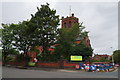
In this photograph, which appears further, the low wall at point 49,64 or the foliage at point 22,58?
the foliage at point 22,58

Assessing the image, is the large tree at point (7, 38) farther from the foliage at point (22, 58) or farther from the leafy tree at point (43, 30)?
the leafy tree at point (43, 30)

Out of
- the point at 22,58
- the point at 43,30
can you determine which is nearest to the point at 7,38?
the point at 22,58

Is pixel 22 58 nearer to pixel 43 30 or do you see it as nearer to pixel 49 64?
pixel 49 64

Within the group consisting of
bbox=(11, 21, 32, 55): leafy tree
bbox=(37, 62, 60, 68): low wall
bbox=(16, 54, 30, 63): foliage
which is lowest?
bbox=(37, 62, 60, 68): low wall

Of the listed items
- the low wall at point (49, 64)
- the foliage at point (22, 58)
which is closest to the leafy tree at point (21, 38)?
the foliage at point (22, 58)

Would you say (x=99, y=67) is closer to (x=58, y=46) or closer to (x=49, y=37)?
(x=58, y=46)

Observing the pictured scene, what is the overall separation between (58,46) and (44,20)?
5.43 metres

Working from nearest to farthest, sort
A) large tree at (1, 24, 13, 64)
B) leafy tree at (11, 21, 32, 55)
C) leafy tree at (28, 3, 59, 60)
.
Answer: leafy tree at (28, 3, 59, 60), leafy tree at (11, 21, 32, 55), large tree at (1, 24, 13, 64)

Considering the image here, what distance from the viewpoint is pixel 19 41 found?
33.4 m

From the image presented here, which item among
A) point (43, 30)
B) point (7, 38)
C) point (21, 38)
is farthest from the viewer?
point (7, 38)

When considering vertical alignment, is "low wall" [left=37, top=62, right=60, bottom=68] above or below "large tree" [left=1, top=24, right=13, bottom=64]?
below

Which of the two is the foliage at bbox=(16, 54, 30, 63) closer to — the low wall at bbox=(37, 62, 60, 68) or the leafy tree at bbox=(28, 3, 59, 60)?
the low wall at bbox=(37, 62, 60, 68)

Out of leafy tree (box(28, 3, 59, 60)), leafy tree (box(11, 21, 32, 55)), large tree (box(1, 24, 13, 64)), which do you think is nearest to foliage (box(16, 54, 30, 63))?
leafy tree (box(11, 21, 32, 55))

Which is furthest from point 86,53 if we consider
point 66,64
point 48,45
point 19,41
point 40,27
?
point 19,41
